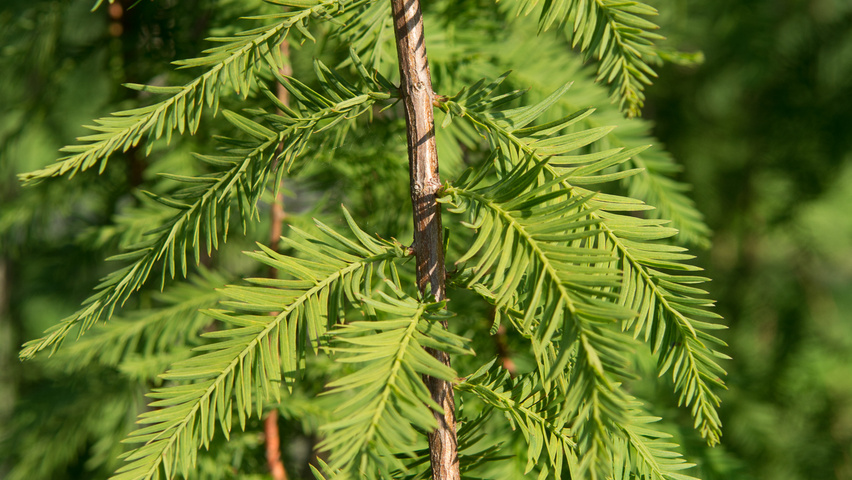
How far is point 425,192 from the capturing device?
0.37 meters

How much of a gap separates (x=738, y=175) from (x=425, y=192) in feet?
5.58

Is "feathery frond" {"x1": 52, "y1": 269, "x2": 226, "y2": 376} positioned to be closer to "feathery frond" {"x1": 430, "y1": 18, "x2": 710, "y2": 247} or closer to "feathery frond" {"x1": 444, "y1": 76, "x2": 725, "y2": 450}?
"feathery frond" {"x1": 430, "y1": 18, "x2": 710, "y2": 247}

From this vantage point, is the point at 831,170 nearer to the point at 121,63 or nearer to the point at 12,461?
the point at 121,63

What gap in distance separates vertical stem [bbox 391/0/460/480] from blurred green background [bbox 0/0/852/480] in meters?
0.53

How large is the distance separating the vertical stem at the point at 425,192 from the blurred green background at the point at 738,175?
1.73ft

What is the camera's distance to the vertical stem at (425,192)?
1.19 ft

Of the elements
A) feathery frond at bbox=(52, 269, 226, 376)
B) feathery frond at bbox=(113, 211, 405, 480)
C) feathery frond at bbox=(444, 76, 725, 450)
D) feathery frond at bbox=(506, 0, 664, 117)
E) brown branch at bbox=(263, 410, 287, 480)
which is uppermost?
feathery frond at bbox=(506, 0, 664, 117)

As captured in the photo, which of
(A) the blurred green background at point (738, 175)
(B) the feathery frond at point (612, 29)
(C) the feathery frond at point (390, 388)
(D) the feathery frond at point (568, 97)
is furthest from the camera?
(A) the blurred green background at point (738, 175)

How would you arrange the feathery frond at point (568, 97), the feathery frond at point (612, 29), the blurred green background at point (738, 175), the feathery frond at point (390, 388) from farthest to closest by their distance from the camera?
the blurred green background at point (738, 175) → the feathery frond at point (568, 97) → the feathery frond at point (612, 29) → the feathery frond at point (390, 388)

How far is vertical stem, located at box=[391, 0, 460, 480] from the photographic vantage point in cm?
36

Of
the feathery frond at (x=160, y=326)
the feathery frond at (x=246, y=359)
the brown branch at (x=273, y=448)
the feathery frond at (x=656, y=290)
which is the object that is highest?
the feathery frond at (x=656, y=290)

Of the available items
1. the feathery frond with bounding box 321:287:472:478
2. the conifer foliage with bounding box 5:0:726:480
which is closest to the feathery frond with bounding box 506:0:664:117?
the conifer foliage with bounding box 5:0:726:480

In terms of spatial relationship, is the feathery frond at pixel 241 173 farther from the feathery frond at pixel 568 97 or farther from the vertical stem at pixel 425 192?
the feathery frond at pixel 568 97

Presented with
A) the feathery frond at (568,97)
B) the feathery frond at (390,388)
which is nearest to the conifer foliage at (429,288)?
the feathery frond at (390,388)
